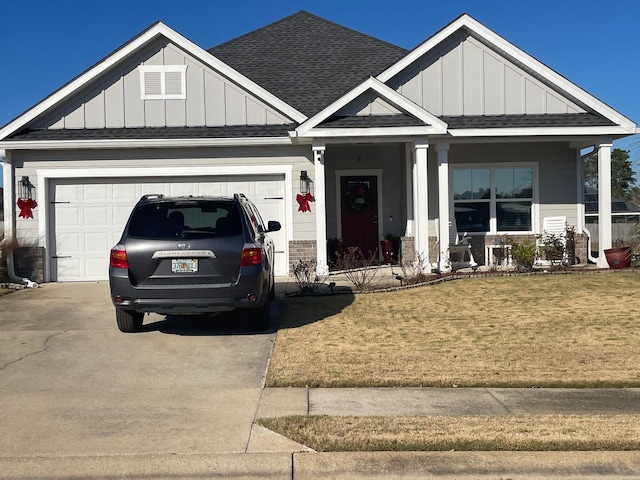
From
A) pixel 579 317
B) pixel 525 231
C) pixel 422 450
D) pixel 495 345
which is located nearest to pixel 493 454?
pixel 422 450

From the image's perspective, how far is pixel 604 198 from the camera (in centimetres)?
1345

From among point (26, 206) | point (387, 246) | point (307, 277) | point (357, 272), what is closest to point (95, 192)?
point (26, 206)

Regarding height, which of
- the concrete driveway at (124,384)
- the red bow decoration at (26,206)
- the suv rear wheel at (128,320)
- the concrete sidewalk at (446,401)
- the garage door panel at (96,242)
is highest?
the red bow decoration at (26,206)

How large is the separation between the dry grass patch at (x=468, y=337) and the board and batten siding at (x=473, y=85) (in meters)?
4.43

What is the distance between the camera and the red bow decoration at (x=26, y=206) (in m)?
13.1

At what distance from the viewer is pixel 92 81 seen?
13234 mm

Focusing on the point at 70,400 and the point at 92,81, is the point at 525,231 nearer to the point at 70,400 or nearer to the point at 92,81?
the point at 92,81

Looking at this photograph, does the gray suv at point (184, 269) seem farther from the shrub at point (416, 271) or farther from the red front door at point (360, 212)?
the red front door at point (360, 212)

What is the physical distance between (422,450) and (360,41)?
16084mm

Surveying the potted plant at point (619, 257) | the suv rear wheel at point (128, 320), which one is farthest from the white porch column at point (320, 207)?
the potted plant at point (619, 257)

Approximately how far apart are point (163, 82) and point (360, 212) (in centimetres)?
571

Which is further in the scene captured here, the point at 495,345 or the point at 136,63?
the point at 136,63

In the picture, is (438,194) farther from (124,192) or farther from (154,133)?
(124,192)

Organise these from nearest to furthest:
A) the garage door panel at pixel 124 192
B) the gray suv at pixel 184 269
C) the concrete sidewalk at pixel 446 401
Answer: the concrete sidewalk at pixel 446 401
the gray suv at pixel 184 269
the garage door panel at pixel 124 192
